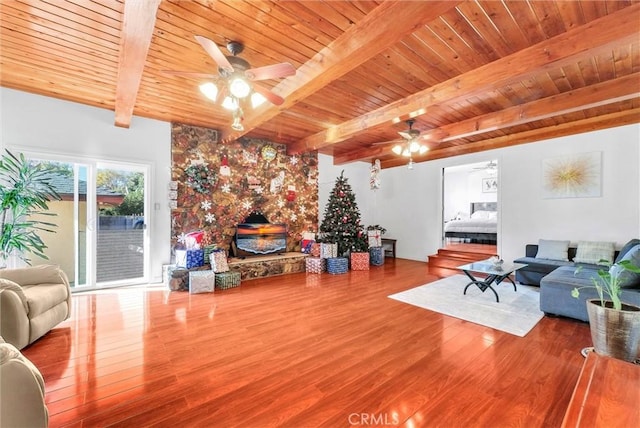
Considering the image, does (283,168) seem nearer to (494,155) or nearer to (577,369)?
(494,155)

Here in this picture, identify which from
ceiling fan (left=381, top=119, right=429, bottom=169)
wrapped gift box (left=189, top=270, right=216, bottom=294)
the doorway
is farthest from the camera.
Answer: the doorway

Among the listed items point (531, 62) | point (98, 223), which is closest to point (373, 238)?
point (531, 62)

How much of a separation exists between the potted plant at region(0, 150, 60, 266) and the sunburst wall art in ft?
27.2

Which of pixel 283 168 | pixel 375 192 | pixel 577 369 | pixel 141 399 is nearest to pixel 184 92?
pixel 283 168

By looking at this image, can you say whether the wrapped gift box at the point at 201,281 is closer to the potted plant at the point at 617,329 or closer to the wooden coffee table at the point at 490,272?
the wooden coffee table at the point at 490,272

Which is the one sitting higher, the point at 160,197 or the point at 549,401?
the point at 160,197

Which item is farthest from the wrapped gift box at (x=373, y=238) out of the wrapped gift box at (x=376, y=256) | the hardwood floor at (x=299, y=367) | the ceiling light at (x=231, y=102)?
the ceiling light at (x=231, y=102)

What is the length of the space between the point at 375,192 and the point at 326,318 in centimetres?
560

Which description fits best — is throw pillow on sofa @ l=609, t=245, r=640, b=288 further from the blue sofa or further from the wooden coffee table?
the wooden coffee table

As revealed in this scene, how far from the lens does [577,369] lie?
7.02ft

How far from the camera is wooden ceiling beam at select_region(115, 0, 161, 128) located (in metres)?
1.93

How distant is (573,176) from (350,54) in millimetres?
5307

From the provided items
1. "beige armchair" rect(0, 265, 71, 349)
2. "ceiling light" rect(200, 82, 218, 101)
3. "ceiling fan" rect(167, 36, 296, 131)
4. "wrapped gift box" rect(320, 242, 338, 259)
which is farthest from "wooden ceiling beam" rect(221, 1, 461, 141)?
"wrapped gift box" rect(320, 242, 338, 259)

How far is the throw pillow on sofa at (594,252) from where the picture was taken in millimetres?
4320
